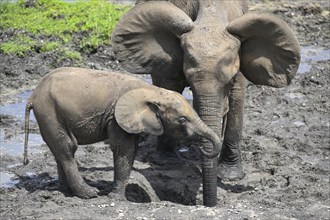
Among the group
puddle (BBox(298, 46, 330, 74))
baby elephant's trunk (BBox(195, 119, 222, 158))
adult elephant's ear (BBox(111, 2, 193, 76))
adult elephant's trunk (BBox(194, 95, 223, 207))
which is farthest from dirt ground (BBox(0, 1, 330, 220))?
adult elephant's ear (BBox(111, 2, 193, 76))

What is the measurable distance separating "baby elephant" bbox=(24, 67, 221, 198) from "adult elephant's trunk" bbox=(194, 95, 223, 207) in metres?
0.20

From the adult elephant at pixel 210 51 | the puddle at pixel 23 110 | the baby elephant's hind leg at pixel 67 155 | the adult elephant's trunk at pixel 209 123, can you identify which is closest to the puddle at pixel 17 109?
the puddle at pixel 23 110

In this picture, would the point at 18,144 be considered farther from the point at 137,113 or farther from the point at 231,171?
the point at 137,113

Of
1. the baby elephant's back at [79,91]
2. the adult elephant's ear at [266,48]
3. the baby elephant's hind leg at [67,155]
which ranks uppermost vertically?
the adult elephant's ear at [266,48]

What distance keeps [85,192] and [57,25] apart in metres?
7.10

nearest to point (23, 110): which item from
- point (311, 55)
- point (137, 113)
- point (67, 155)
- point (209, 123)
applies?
point (67, 155)

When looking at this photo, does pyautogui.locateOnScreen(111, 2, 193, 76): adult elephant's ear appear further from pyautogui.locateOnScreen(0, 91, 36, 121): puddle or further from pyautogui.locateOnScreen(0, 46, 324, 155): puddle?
pyautogui.locateOnScreen(0, 91, 36, 121): puddle

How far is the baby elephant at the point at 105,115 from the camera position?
7.71 m

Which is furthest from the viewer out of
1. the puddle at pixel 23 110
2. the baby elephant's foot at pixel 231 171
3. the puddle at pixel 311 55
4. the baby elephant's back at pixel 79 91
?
the puddle at pixel 311 55

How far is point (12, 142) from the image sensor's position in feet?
33.0

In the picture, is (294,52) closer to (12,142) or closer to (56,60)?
(12,142)

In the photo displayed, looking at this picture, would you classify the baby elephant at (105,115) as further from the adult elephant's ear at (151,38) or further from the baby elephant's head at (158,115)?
the adult elephant's ear at (151,38)

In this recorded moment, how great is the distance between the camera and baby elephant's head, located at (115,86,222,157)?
7645mm

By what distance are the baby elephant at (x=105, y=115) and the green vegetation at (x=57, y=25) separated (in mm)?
5326
